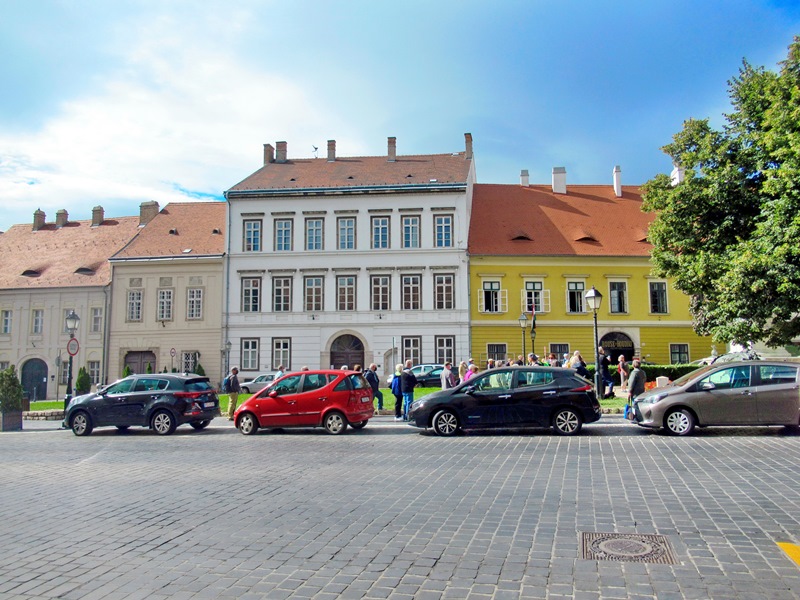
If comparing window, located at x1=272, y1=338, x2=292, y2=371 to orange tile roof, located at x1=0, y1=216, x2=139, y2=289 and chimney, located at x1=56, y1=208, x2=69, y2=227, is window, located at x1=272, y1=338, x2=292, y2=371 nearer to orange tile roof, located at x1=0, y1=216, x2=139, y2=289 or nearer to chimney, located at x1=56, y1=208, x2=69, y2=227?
orange tile roof, located at x1=0, y1=216, x2=139, y2=289

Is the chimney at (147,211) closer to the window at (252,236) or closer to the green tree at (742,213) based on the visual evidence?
the window at (252,236)

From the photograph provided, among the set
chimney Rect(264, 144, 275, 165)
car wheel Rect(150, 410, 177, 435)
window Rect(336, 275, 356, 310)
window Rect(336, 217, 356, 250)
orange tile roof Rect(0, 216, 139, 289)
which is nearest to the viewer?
car wheel Rect(150, 410, 177, 435)

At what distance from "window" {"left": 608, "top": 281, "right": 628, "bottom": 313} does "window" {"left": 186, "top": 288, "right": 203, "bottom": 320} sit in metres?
25.1

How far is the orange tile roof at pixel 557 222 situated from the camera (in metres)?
39.0

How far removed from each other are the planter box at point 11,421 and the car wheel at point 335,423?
1148 cm

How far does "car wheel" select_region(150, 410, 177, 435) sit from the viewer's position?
56.9 ft

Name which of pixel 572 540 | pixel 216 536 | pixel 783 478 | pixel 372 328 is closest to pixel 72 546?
pixel 216 536

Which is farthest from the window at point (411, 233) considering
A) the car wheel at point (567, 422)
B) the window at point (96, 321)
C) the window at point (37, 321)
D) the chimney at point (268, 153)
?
the car wheel at point (567, 422)

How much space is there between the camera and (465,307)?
38031 millimetres

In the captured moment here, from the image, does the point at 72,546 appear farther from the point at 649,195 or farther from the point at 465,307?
the point at 465,307

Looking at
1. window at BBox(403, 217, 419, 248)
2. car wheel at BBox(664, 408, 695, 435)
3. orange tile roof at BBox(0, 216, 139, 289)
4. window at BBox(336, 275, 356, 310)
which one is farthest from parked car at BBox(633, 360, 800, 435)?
orange tile roof at BBox(0, 216, 139, 289)

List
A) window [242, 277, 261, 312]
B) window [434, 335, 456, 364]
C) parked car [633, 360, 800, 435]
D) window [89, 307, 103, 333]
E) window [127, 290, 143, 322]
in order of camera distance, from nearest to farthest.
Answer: parked car [633, 360, 800, 435]
window [434, 335, 456, 364]
window [242, 277, 261, 312]
window [127, 290, 143, 322]
window [89, 307, 103, 333]

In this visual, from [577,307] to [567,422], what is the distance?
81.5 ft

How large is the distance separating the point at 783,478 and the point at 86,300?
4207 centimetres
